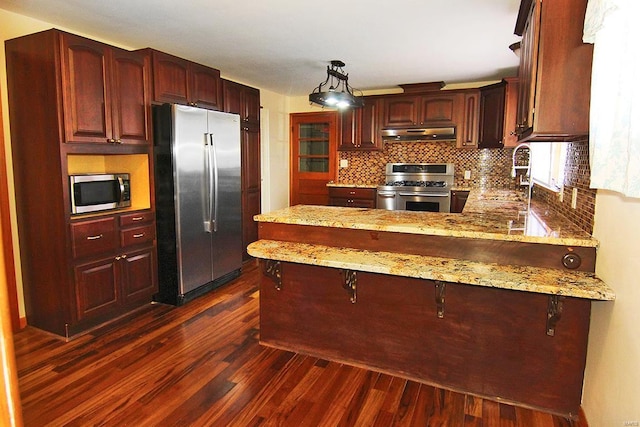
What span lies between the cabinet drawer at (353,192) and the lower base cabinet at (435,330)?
3.15 m

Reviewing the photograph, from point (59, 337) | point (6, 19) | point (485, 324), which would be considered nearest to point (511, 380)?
point (485, 324)

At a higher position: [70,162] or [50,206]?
[70,162]

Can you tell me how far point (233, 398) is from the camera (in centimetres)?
221

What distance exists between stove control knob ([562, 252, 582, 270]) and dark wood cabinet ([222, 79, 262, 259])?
3.56 metres

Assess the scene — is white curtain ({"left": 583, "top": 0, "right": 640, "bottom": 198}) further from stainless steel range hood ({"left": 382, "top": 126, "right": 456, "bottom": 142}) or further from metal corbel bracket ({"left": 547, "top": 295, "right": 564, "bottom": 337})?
stainless steel range hood ({"left": 382, "top": 126, "right": 456, "bottom": 142})

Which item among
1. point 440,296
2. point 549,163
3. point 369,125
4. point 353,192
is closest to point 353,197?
point 353,192

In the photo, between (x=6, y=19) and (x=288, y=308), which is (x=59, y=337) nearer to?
(x=288, y=308)

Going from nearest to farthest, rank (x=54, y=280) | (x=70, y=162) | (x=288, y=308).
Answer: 1. (x=288, y=308)
2. (x=54, y=280)
3. (x=70, y=162)

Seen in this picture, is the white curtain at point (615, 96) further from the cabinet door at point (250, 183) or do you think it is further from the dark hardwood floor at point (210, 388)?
the cabinet door at point (250, 183)

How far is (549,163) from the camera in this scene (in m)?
3.84

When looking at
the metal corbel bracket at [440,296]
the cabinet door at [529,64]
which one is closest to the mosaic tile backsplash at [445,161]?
the cabinet door at [529,64]

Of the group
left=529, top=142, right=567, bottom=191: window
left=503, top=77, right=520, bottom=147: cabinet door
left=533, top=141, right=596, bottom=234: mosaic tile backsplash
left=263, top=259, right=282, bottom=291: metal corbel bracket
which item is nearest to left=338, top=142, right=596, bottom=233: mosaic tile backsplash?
left=529, top=142, right=567, bottom=191: window

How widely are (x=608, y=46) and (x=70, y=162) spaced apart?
3.57m

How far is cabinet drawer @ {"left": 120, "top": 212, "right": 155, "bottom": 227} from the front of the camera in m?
3.24
